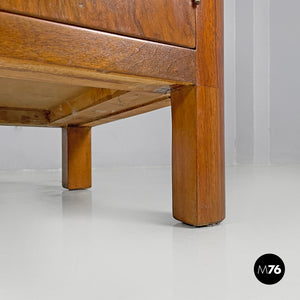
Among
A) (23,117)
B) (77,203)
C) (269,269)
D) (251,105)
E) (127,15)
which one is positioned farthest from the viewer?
(251,105)

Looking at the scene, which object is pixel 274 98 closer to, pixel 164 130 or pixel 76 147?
pixel 164 130

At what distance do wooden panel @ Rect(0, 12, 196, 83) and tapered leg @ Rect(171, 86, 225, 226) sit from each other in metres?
0.05

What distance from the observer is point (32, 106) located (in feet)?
3.02

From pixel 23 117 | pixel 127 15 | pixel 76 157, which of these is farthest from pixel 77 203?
pixel 127 15

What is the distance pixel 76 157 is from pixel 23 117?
21cm

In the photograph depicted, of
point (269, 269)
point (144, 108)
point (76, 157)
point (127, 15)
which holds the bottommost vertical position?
point (269, 269)

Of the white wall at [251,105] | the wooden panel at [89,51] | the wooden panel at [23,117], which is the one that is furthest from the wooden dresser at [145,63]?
the white wall at [251,105]

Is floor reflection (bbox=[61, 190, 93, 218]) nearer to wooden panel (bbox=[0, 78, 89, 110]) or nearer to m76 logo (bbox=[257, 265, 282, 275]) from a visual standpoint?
wooden panel (bbox=[0, 78, 89, 110])

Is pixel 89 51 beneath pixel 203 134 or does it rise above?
above

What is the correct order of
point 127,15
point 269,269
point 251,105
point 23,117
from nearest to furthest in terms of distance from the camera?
point 269,269 → point 127,15 → point 23,117 → point 251,105

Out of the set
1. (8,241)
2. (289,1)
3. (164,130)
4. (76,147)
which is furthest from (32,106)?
(289,1)

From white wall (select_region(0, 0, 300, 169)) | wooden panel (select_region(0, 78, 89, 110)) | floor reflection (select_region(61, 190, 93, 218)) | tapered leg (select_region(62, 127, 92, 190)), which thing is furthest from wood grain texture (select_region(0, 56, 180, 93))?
white wall (select_region(0, 0, 300, 169))

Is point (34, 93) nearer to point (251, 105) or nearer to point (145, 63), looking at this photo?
point (145, 63)

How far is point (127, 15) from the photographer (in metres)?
0.45
